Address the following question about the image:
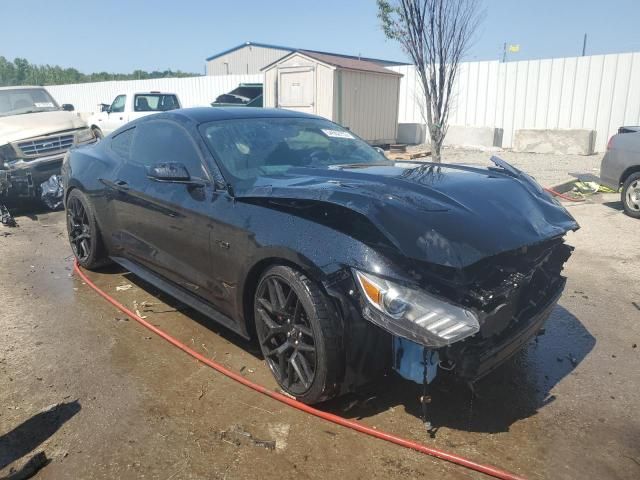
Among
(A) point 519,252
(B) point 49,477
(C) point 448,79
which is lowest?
(B) point 49,477

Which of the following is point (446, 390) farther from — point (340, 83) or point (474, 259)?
point (340, 83)

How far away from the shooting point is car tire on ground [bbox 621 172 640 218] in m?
7.45

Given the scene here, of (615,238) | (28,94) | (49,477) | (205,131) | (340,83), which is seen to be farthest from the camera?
(340,83)

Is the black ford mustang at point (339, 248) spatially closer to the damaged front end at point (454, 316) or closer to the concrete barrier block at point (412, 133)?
the damaged front end at point (454, 316)

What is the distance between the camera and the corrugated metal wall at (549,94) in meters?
13.6

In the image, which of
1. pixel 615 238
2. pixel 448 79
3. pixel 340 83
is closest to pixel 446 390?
pixel 615 238

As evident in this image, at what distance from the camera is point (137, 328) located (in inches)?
153

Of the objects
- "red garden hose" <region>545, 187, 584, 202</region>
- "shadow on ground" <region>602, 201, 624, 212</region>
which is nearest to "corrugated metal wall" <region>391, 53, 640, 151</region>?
"red garden hose" <region>545, 187, 584, 202</region>

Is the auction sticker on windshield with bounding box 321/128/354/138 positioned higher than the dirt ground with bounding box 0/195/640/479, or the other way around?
the auction sticker on windshield with bounding box 321/128/354/138

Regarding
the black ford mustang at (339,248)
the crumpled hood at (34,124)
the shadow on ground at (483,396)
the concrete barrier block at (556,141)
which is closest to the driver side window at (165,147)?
the black ford mustang at (339,248)

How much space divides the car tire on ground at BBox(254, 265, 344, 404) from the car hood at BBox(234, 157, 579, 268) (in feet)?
1.34

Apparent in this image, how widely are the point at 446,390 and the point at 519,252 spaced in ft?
3.09

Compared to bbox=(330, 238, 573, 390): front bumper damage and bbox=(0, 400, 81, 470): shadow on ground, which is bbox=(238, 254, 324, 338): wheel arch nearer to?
bbox=(330, 238, 573, 390): front bumper damage

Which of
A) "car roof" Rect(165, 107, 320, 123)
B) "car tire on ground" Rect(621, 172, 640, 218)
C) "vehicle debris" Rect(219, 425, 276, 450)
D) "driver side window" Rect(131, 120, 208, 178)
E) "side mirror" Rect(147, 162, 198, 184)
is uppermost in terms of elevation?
"car roof" Rect(165, 107, 320, 123)
